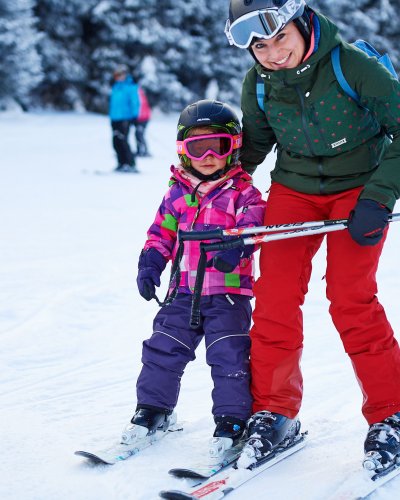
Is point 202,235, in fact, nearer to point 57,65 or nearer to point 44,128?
point 44,128

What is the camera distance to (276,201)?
3.08 meters

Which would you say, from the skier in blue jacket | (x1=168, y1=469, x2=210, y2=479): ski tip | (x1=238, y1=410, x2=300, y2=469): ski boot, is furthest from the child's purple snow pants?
the skier in blue jacket

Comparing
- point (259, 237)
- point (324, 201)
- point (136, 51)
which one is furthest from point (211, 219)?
point (136, 51)

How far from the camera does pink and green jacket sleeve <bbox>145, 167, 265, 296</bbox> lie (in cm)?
310

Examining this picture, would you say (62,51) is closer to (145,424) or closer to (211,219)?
(211,219)

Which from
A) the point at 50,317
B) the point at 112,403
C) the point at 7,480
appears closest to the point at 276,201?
the point at 112,403

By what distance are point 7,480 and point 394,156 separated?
1806 mm

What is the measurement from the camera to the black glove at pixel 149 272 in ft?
9.87

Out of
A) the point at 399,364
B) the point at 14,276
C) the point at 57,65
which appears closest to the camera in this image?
the point at 399,364

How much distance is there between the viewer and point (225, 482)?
256cm

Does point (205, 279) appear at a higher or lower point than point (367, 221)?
lower

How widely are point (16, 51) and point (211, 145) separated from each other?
836 inches

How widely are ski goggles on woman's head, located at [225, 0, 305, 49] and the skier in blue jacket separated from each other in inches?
381

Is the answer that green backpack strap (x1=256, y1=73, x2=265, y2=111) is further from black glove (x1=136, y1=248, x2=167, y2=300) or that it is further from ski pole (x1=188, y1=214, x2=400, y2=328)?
black glove (x1=136, y1=248, x2=167, y2=300)
